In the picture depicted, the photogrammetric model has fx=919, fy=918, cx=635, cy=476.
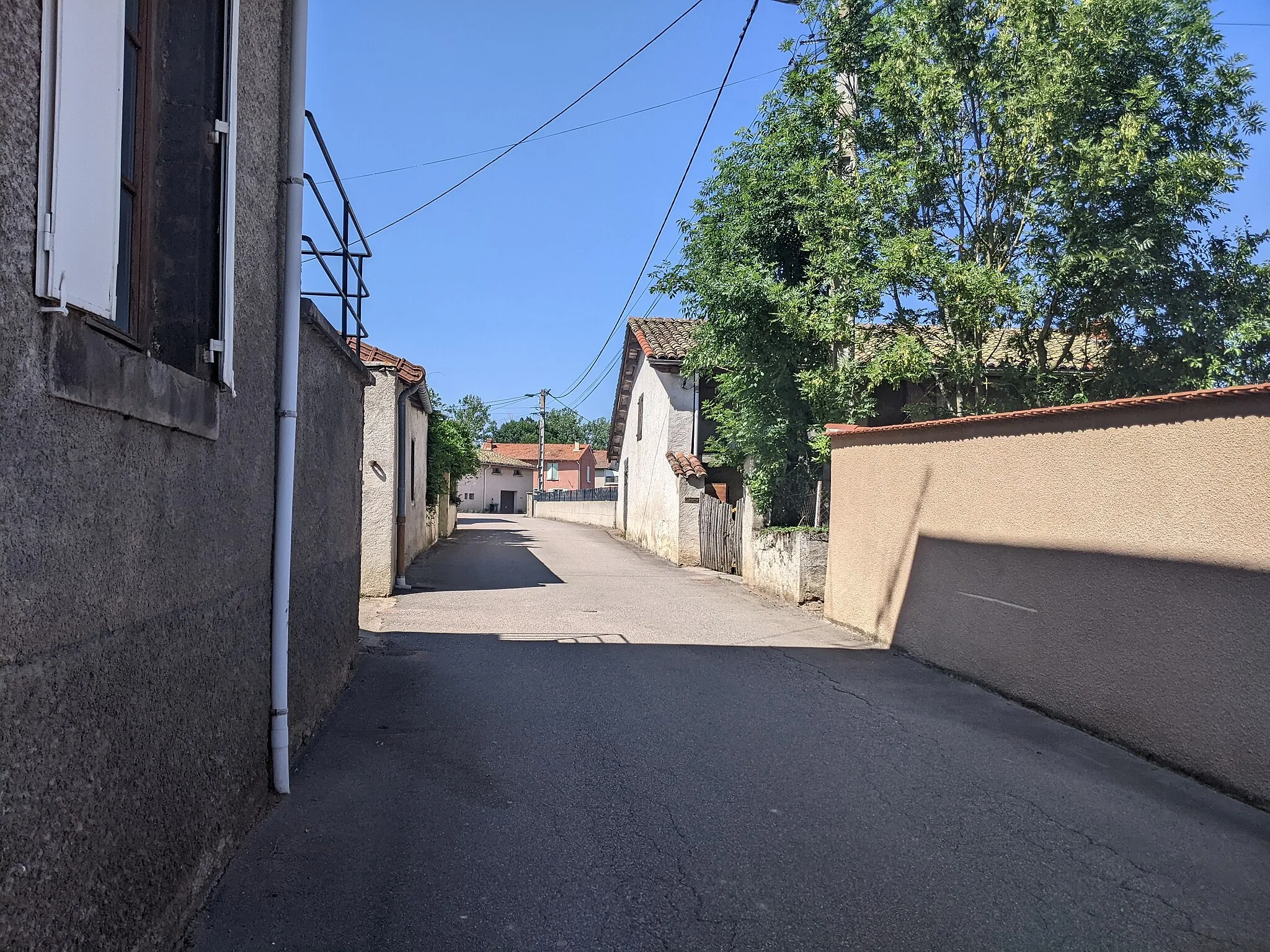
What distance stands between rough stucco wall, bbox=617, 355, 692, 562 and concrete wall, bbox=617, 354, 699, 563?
15 millimetres

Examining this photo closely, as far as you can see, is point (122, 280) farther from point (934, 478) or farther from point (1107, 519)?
point (934, 478)

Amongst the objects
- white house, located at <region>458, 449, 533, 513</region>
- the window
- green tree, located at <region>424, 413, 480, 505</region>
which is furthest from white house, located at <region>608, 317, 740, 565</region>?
white house, located at <region>458, 449, 533, 513</region>

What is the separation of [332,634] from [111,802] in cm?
418

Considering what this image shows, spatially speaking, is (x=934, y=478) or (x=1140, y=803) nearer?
(x=1140, y=803)

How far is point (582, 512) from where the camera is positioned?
44.4m

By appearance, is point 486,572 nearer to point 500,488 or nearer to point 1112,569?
point 1112,569

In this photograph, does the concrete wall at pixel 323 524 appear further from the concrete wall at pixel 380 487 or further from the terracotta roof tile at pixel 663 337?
the terracotta roof tile at pixel 663 337

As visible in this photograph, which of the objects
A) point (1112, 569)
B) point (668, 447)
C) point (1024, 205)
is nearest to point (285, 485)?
point (1112, 569)

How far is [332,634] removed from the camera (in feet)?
22.2

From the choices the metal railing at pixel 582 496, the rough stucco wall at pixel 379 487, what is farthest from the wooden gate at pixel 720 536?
the metal railing at pixel 582 496

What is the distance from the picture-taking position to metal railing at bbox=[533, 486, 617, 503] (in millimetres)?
38750

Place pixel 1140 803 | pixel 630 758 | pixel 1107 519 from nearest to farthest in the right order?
pixel 1140 803 < pixel 630 758 < pixel 1107 519

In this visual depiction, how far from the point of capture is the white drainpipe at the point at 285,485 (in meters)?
4.78

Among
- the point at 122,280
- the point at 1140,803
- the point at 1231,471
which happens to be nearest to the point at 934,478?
the point at 1231,471
